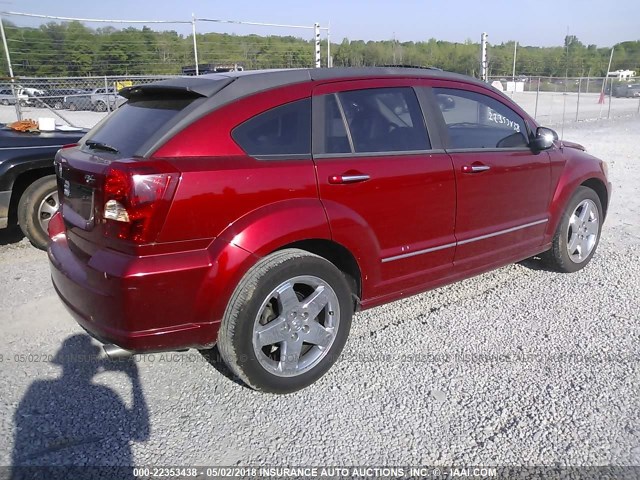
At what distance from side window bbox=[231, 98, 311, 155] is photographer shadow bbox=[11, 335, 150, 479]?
5.07 ft

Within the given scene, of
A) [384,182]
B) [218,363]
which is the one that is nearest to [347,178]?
[384,182]

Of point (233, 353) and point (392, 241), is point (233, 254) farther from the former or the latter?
point (392, 241)

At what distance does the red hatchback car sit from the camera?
8.57 ft

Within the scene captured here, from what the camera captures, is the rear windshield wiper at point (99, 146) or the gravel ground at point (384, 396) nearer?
the gravel ground at point (384, 396)

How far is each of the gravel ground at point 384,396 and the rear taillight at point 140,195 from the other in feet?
3.35

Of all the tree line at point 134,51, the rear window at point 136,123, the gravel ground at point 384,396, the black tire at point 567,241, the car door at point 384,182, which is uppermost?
the tree line at point 134,51

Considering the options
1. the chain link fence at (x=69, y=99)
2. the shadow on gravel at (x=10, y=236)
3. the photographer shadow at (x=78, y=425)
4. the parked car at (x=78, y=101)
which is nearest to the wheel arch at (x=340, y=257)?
the photographer shadow at (x=78, y=425)

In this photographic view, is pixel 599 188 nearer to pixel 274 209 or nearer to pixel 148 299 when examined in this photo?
pixel 274 209

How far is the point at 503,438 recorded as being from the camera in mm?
2662

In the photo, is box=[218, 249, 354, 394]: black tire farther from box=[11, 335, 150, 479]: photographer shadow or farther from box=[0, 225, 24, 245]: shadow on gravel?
box=[0, 225, 24, 245]: shadow on gravel

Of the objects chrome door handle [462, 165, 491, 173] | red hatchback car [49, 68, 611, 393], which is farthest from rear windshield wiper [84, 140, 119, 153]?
chrome door handle [462, 165, 491, 173]

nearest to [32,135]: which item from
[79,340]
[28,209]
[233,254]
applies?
[28,209]

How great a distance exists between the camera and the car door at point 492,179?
3748 millimetres

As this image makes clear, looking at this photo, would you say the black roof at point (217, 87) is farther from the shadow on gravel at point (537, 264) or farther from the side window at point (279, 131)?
the shadow on gravel at point (537, 264)
